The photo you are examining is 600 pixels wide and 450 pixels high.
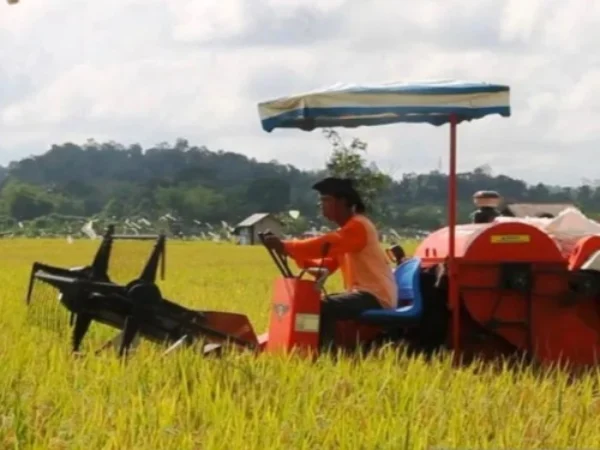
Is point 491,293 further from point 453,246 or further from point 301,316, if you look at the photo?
point 301,316

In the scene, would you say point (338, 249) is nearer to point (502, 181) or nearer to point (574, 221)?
point (574, 221)

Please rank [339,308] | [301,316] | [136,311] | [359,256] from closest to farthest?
1. [136,311]
2. [301,316]
3. [339,308]
4. [359,256]

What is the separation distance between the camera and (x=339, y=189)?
7.84m

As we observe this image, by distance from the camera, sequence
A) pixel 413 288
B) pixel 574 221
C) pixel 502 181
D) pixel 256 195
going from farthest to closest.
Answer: pixel 256 195
pixel 502 181
pixel 574 221
pixel 413 288

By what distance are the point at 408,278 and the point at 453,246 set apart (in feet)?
2.12

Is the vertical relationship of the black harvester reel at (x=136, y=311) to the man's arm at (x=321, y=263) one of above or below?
below

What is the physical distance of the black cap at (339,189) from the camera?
7.80 metres

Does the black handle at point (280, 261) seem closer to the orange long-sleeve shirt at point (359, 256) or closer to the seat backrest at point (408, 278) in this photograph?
the orange long-sleeve shirt at point (359, 256)

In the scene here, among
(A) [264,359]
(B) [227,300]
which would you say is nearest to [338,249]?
(A) [264,359]

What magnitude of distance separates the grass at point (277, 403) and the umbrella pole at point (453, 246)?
1.21 ft

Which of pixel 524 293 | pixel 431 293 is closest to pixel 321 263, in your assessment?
pixel 431 293

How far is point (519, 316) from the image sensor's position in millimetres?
8039

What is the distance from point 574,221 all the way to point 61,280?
136 inches

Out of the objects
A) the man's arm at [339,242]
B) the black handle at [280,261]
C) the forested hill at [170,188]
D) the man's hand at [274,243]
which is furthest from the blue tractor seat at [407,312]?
the forested hill at [170,188]
